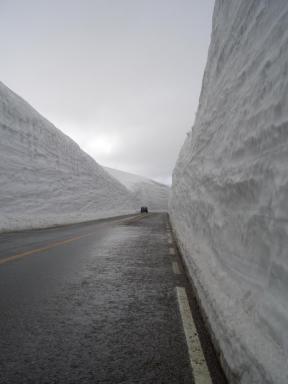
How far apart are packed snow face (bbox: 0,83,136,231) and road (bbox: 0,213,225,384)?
560 inches

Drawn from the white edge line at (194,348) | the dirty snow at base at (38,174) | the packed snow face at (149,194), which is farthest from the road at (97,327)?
the packed snow face at (149,194)

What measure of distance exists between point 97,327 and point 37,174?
1217 inches

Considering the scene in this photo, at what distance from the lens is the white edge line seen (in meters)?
2.53

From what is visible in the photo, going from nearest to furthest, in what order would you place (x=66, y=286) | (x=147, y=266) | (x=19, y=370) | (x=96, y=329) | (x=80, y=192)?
(x=19, y=370) → (x=96, y=329) → (x=66, y=286) → (x=147, y=266) → (x=80, y=192)

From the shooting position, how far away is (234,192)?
3.68 meters

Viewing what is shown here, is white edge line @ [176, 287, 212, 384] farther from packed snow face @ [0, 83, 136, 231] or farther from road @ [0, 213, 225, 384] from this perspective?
packed snow face @ [0, 83, 136, 231]

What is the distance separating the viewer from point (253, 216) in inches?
116

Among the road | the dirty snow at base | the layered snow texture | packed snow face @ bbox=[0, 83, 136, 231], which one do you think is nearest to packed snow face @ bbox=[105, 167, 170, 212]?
the dirty snow at base

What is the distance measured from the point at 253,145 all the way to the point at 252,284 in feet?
4.23

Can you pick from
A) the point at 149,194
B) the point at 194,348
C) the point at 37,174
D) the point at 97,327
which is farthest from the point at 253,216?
the point at 149,194

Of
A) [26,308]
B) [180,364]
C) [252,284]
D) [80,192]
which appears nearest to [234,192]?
[252,284]

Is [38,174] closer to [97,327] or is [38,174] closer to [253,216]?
[97,327]

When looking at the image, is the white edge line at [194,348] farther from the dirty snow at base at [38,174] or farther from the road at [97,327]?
the dirty snow at base at [38,174]

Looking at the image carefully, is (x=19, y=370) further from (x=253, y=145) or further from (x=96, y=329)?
(x=253, y=145)
